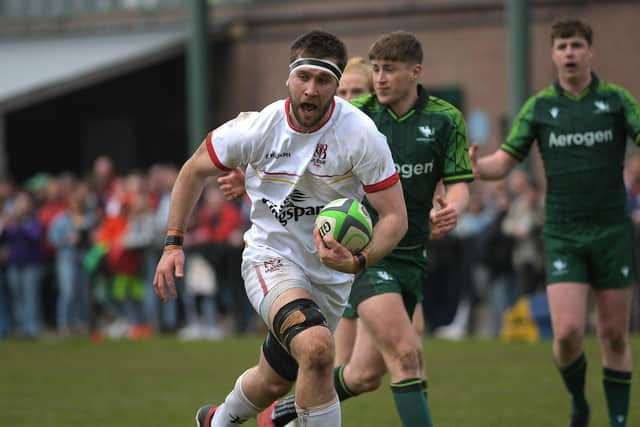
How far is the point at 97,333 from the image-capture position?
750 inches

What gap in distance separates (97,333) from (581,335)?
11.9 m

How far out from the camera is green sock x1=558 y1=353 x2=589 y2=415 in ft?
28.0

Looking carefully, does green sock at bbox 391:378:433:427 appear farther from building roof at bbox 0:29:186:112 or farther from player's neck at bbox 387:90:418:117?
building roof at bbox 0:29:186:112

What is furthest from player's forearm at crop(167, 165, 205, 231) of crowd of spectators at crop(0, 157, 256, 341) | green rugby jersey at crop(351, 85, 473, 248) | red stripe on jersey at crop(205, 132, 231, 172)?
crowd of spectators at crop(0, 157, 256, 341)

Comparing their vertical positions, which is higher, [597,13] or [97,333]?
[597,13]

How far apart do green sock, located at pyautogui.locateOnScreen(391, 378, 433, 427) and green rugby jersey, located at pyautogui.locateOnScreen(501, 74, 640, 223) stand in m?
1.97

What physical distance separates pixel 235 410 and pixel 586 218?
281 cm

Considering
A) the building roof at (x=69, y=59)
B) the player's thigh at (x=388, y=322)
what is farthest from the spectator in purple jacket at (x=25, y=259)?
the player's thigh at (x=388, y=322)

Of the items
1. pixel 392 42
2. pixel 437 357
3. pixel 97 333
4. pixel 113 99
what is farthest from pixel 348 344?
pixel 113 99

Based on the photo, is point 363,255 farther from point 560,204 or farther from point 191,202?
point 560,204

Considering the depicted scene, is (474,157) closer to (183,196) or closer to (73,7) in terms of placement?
(183,196)

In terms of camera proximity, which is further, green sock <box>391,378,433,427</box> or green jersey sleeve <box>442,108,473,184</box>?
green jersey sleeve <box>442,108,473,184</box>

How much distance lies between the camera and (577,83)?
8.68 meters

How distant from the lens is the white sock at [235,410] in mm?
7297
